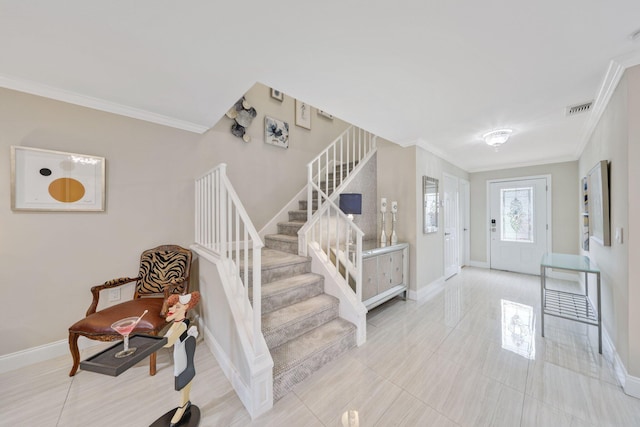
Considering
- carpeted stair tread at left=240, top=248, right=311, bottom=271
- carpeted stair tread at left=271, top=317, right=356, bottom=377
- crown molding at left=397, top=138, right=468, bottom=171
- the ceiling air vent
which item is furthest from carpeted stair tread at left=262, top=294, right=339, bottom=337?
the ceiling air vent

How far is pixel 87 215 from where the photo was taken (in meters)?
2.15

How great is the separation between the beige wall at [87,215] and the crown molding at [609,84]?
366 cm

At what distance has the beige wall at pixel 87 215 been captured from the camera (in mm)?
1891

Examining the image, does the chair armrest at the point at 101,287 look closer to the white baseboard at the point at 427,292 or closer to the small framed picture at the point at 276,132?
the small framed picture at the point at 276,132

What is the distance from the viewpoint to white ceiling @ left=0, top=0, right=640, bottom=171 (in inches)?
49.5

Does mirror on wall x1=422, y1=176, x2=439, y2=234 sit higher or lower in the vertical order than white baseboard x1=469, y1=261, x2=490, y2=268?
higher

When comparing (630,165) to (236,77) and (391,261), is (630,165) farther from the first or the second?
(236,77)

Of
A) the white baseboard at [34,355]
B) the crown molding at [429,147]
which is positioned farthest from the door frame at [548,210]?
the white baseboard at [34,355]

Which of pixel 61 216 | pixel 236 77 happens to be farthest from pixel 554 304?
pixel 61 216

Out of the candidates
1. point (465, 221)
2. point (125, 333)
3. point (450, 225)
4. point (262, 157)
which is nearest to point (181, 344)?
point (125, 333)

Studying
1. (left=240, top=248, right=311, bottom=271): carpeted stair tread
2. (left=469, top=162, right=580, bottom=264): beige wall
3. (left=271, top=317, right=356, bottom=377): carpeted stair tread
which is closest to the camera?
(left=271, top=317, right=356, bottom=377): carpeted stair tread

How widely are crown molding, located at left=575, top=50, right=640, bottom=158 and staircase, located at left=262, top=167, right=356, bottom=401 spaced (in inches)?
117

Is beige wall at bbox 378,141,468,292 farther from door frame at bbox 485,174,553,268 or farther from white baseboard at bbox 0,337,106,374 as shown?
white baseboard at bbox 0,337,106,374

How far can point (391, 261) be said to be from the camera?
3.12 m
